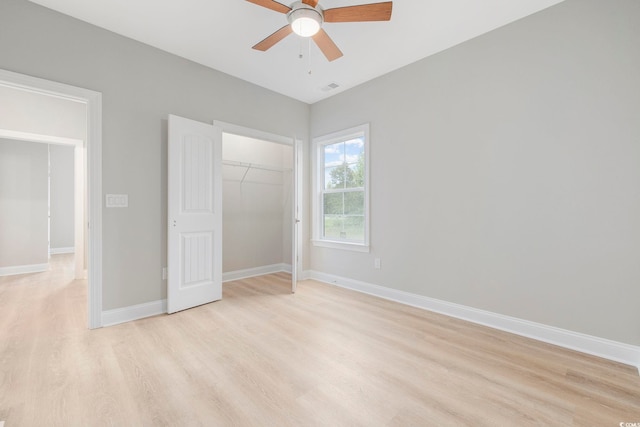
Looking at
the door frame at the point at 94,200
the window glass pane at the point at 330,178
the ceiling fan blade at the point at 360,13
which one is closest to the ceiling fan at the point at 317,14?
the ceiling fan blade at the point at 360,13

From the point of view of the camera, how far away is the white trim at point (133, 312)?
2690 mm

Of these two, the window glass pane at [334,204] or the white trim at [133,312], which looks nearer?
the white trim at [133,312]

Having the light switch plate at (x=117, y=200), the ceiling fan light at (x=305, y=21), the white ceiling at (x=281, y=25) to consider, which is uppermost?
the white ceiling at (x=281, y=25)

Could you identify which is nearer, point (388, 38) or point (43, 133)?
point (388, 38)

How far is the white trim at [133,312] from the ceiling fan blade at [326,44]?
10.1 feet

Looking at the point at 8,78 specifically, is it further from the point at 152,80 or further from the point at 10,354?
the point at 10,354

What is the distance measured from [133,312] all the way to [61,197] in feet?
20.7

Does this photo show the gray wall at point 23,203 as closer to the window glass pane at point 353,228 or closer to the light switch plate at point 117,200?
the light switch plate at point 117,200

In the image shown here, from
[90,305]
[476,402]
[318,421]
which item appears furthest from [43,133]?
[476,402]

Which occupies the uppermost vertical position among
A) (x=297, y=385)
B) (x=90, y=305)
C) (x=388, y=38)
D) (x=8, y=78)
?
(x=388, y=38)

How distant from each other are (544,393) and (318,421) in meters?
1.45

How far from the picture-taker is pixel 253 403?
1607 mm

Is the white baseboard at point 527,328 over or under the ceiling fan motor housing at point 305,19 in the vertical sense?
under

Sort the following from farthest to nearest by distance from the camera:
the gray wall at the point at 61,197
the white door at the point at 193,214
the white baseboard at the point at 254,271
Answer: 1. the gray wall at the point at 61,197
2. the white baseboard at the point at 254,271
3. the white door at the point at 193,214
